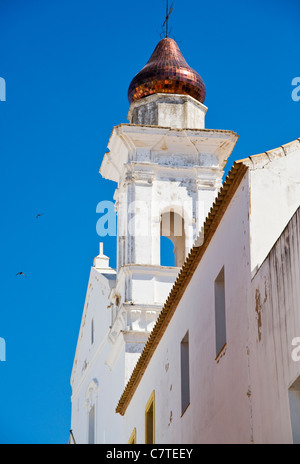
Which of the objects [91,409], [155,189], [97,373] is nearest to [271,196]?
[155,189]

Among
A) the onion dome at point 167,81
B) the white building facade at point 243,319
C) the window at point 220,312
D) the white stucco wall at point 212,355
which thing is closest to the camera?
the white building facade at point 243,319

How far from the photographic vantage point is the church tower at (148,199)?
3117 centimetres

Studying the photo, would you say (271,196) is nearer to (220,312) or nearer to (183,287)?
(220,312)

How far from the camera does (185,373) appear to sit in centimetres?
2002

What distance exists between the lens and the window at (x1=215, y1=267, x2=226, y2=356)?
17544 millimetres

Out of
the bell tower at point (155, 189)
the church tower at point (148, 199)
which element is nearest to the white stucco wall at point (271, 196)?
the church tower at point (148, 199)

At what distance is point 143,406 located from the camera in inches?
950

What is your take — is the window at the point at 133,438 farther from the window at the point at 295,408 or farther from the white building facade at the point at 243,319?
the window at the point at 295,408

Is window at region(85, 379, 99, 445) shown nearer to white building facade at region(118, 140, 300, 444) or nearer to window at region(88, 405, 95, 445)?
window at region(88, 405, 95, 445)

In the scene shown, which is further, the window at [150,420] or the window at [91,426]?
the window at [91,426]

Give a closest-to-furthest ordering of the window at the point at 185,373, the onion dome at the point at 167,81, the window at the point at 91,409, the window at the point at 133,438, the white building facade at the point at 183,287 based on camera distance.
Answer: the white building facade at the point at 183,287
the window at the point at 185,373
the window at the point at 133,438
the onion dome at the point at 167,81
the window at the point at 91,409

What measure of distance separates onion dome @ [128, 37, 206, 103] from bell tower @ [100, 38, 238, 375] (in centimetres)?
34

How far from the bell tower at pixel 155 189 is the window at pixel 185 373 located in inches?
412
